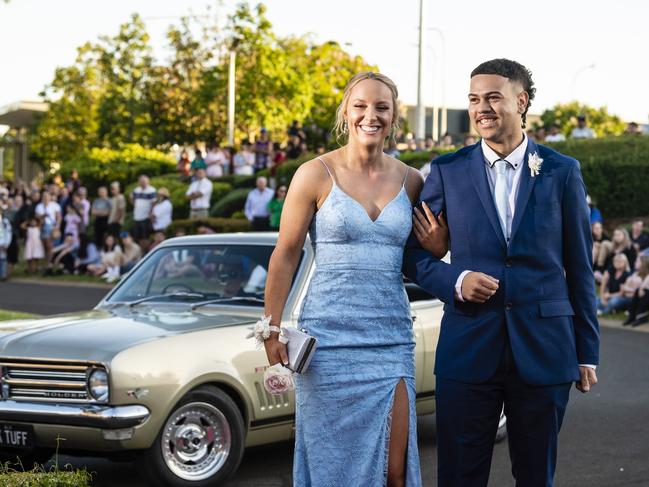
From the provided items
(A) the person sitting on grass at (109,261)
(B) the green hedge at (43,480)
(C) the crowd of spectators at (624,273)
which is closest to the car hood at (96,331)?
(B) the green hedge at (43,480)

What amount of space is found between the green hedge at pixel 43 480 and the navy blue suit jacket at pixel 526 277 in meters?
1.88

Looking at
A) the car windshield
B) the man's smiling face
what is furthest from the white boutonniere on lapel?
the car windshield

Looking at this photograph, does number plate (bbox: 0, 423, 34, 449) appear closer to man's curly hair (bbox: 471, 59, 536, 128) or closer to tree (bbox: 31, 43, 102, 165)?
man's curly hair (bbox: 471, 59, 536, 128)

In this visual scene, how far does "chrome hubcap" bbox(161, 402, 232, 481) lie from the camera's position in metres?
6.96

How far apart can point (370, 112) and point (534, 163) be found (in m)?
0.70

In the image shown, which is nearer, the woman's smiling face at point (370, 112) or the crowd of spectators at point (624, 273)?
the woman's smiling face at point (370, 112)

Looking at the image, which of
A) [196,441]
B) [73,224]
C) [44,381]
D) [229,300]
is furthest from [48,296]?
[196,441]

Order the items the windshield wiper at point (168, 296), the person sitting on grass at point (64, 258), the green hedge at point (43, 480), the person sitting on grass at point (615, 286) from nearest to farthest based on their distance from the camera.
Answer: the green hedge at point (43, 480) < the windshield wiper at point (168, 296) < the person sitting on grass at point (615, 286) < the person sitting on grass at point (64, 258)

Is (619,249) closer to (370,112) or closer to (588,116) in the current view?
(370,112)

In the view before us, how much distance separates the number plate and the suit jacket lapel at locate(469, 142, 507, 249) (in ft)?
11.8

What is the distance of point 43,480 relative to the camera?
5.18 meters

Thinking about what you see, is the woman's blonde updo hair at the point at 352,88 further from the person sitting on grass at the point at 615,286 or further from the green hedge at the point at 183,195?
the green hedge at the point at 183,195

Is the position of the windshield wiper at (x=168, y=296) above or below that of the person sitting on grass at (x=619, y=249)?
above

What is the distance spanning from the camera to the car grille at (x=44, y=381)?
6.82 m
